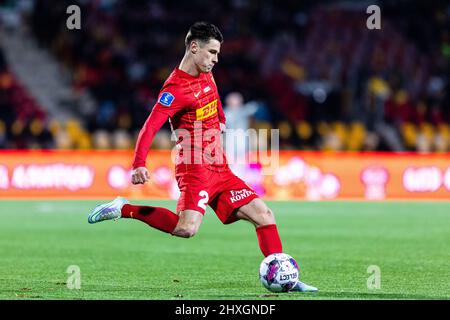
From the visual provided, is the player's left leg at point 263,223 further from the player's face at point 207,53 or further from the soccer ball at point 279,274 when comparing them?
the player's face at point 207,53

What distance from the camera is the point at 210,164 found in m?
8.55

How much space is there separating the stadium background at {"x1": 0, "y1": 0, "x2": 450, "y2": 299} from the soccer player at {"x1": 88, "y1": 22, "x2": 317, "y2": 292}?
8.42 meters

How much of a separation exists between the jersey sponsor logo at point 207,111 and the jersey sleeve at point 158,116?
0.19 m

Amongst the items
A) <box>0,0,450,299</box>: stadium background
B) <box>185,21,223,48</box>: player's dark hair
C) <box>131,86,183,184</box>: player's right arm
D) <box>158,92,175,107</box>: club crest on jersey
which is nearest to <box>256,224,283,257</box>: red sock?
<box>131,86,183,184</box>: player's right arm

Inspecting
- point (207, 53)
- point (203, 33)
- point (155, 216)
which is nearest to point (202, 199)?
point (155, 216)

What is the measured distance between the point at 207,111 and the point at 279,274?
148 centimetres

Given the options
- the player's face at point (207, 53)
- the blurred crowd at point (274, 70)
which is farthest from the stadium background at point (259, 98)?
the player's face at point (207, 53)

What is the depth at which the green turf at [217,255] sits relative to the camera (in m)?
8.32

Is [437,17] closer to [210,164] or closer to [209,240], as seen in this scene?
[209,240]

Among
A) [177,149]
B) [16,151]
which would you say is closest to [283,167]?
[16,151]

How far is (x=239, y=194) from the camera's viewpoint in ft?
27.8

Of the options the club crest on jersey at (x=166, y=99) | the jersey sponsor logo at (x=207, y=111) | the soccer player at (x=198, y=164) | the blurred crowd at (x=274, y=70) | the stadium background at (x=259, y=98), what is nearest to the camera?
the club crest on jersey at (x=166, y=99)

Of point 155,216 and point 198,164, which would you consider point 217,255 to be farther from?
point 198,164
